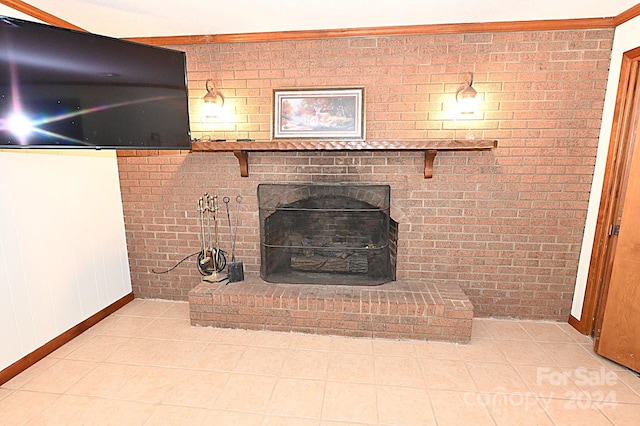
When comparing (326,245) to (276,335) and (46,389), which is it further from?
(46,389)

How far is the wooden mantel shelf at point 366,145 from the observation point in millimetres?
2186

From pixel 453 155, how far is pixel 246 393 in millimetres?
2163

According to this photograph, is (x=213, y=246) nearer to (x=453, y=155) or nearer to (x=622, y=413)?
(x=453, y=155)

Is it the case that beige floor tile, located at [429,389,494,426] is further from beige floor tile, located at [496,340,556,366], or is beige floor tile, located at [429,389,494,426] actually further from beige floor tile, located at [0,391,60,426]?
beige floor tile, located at [0,391,60,426]

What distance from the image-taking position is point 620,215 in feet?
7.26

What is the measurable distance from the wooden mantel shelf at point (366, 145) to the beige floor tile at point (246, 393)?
1.51 m

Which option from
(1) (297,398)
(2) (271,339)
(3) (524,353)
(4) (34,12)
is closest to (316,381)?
(1) (297,398)

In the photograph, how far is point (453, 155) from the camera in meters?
2.51

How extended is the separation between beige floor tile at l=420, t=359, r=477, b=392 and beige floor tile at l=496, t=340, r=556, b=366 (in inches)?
14.6

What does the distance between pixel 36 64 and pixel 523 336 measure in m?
3.43

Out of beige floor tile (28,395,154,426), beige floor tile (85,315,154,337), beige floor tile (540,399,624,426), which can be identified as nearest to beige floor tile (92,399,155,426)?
beige floor tile (28,395,154,426)

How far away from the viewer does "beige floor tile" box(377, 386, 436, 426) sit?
5.49ft

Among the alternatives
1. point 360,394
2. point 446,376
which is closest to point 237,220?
point 360,394

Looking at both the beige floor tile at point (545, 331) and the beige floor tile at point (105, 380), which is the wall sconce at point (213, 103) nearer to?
the beige floor tile at point (105, 380)
